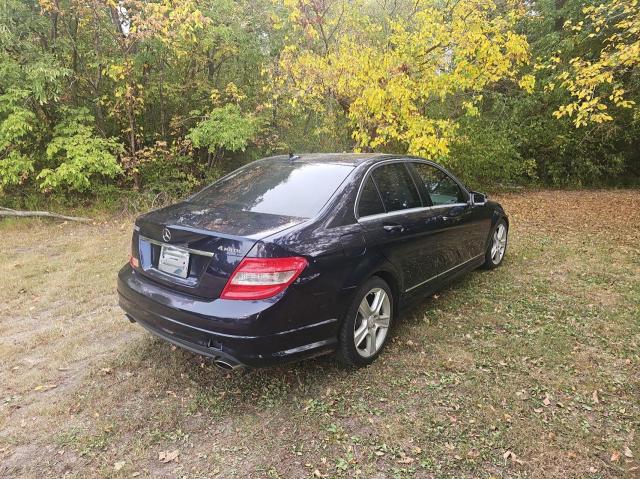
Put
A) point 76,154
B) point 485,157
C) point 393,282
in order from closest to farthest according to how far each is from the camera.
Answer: point 393,282 < point 76,154 < point 485,157

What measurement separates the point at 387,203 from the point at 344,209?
59 cm

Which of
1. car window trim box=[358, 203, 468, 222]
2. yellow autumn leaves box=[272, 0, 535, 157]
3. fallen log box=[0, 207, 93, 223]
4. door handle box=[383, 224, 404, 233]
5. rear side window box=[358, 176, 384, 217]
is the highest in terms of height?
yellow autumn leaves box=[272, 0, 535, 157]

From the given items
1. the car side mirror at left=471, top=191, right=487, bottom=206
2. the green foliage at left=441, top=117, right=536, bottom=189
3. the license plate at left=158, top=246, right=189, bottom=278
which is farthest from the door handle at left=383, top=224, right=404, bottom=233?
the green foliage at left=441, top=117, right=536, bottom=189

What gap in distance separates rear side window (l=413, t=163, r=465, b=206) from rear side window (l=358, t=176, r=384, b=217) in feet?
2.91

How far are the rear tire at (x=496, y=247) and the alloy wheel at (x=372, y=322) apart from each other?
2430 mm

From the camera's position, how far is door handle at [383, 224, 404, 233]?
3513 millimetres

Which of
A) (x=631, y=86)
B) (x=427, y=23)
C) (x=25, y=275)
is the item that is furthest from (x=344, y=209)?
(x=631, y=86)

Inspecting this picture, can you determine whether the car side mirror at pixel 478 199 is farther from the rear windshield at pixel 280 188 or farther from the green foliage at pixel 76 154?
the green foliage at pixel 76 154

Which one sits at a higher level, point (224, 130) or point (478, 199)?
point (224, 130)

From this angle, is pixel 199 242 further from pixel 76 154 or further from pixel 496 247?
pixel 76 154

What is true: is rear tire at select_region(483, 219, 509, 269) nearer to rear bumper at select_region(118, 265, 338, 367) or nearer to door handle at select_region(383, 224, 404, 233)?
door handle at select_region(383, 224, 404, 233)

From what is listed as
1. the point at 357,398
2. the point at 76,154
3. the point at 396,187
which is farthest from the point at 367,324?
the point at 76,154

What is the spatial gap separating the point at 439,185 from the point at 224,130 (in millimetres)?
6018

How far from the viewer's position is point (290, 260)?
2.77 m
